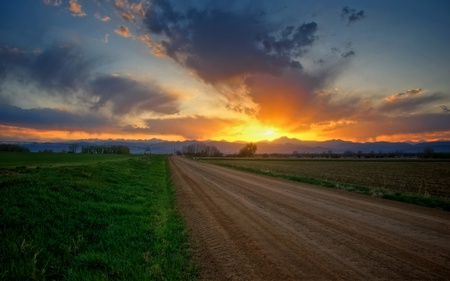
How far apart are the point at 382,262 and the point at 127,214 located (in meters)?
8.73

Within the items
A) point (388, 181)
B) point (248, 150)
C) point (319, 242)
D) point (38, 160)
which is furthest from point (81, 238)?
point (248, 150)

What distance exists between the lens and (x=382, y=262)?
5.48 m

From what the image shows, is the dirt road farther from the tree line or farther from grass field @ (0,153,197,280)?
the tree line

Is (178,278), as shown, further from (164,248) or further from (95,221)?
(95,221)

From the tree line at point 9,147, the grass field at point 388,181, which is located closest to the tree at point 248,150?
the grass field at point 388,181

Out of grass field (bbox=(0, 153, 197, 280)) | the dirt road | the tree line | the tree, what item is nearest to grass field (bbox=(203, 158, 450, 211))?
the dirt road

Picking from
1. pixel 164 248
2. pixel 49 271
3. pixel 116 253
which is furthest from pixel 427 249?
pixel 49 271

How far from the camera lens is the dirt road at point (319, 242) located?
5066mm

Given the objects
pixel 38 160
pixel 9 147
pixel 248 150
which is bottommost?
pixel 38 160

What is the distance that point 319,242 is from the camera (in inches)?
267

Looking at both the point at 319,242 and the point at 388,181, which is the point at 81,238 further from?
the point at 388,181

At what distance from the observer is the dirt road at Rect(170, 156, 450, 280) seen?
199 inches

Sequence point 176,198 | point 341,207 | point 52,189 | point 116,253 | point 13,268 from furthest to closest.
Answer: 1. point 176,198
2. point 341,207
3. point 52,189
4. point 116,253
5. point 13,268

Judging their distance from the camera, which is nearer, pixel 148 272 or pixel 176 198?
pixel 148 272
